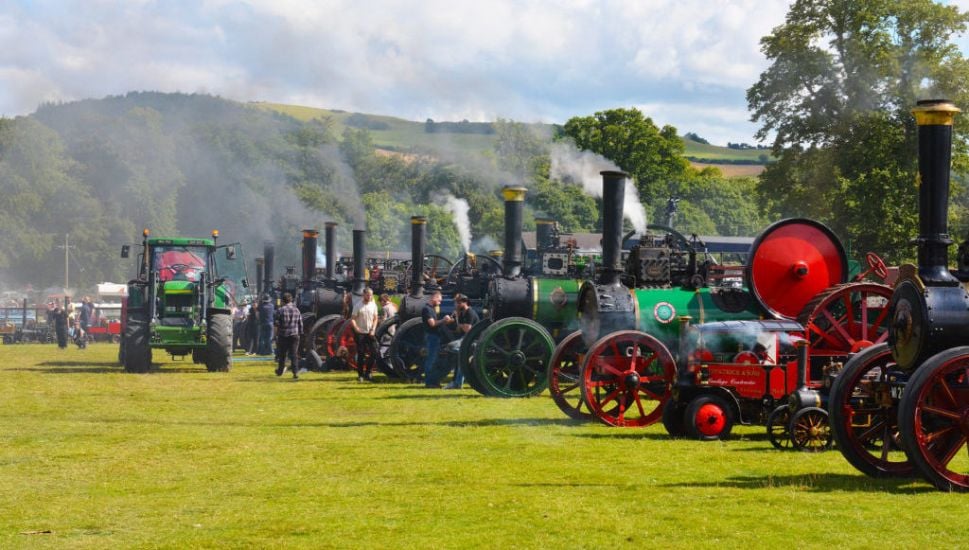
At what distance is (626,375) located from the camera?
13328 millimetres

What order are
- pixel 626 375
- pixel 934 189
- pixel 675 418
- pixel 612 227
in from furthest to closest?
1. pixel 612 227
2. pixel 626 375
3. pixel 675 418
4. pixel 934 189

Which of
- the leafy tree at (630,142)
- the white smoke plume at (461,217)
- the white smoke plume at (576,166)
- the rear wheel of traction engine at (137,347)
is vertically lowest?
the rear wheel of traction engine at (137,347)

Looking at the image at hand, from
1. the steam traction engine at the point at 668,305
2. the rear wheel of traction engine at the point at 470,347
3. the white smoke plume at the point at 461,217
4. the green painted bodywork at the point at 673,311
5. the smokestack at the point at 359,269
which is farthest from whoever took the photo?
the white smoke plume at the point at 461,217

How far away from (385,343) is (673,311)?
863cm

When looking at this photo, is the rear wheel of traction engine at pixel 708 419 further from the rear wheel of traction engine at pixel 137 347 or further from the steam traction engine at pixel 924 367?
the rear wheel of traction engine at pixel 137 347

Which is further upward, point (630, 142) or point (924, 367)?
point (630, 142)

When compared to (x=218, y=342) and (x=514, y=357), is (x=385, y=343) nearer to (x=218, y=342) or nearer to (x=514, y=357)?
(x=218, y=342)

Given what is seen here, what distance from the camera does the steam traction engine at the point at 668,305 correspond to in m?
13.4

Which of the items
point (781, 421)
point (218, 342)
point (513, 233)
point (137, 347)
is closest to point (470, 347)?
point (513, 233)

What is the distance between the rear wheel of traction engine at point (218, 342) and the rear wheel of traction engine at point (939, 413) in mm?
17510

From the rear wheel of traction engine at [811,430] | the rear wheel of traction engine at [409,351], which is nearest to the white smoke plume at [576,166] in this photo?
the rear wheel of traction engine at [409,351]

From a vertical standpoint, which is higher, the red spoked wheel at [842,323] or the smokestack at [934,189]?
the smokestack at [934,189]

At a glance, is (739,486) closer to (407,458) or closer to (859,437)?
(859,437)

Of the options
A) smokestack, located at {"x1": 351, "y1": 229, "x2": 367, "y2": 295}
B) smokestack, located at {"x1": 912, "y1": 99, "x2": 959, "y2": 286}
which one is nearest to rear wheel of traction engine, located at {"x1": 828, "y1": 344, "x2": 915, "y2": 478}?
smokestack, located at {"x1": 912, "y1": 99, "x2": 959, "y2": 286}
